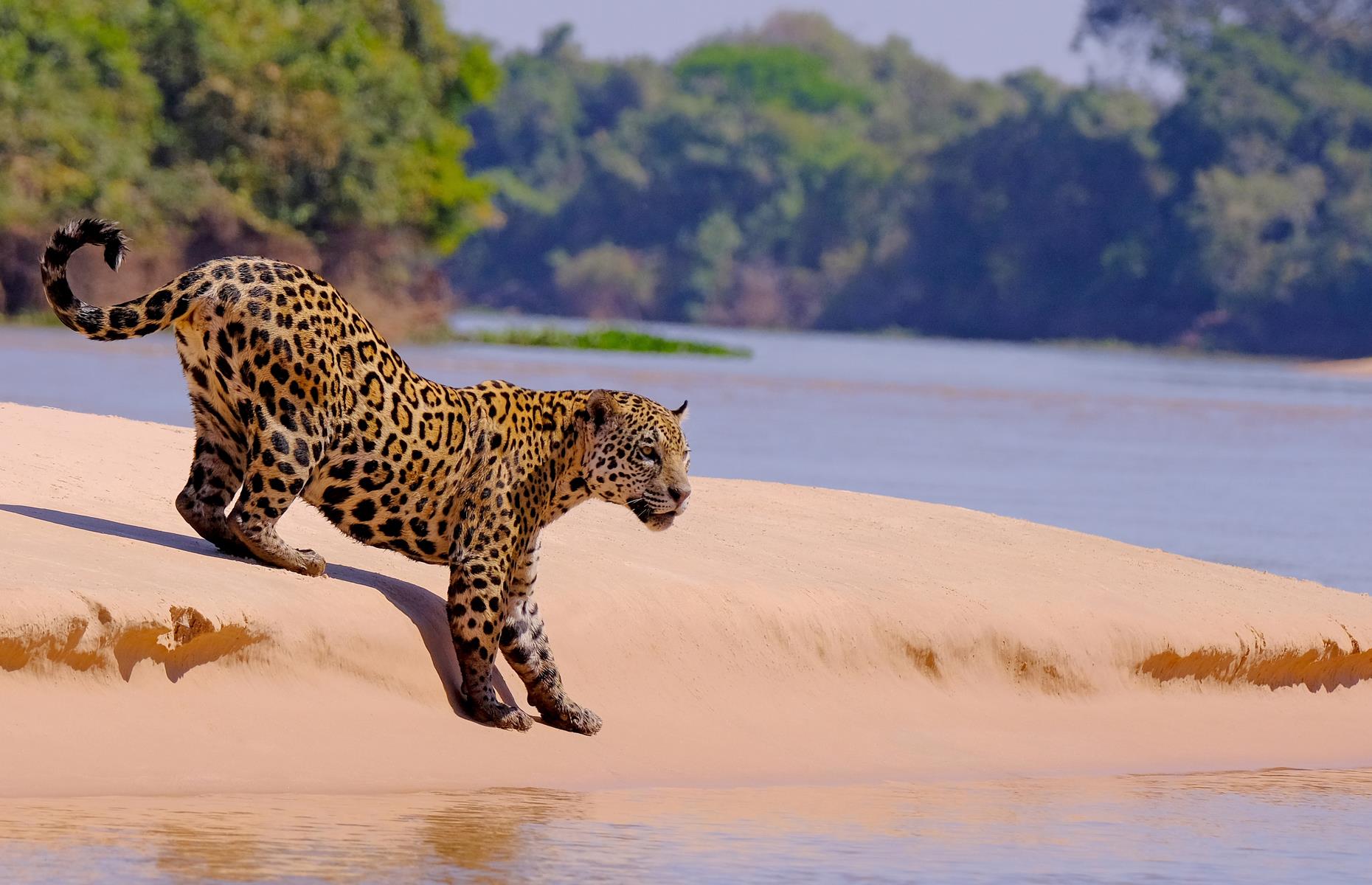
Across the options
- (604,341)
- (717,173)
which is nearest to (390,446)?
(604,341)

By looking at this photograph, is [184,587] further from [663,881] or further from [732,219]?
[732,219]

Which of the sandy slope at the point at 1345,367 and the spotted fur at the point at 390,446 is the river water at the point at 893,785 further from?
the sandy slope at the point at 1345,367

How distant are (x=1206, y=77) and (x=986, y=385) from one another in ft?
150

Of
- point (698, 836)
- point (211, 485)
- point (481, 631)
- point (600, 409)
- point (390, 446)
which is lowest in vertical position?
point (698, 836)

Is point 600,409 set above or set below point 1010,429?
above

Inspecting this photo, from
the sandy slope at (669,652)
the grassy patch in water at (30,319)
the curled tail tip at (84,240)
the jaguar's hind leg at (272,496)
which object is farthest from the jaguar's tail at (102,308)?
the grassy patch in water at (30,319)

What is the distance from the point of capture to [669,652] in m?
10.2

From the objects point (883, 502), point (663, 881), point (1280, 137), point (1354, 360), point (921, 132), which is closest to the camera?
point (663, 881)

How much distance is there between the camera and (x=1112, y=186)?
3723 inches

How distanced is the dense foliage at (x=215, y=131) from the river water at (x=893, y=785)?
4.63m

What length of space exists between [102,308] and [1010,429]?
26600mm

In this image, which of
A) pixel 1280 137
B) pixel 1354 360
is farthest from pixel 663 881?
pixel 1280 137

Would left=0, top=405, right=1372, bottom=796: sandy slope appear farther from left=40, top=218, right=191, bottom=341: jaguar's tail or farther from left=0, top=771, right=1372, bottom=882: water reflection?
left=40, top=218, right=191, bottom=341: jaguar's tail

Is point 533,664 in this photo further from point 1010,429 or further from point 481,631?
point 1010,429
